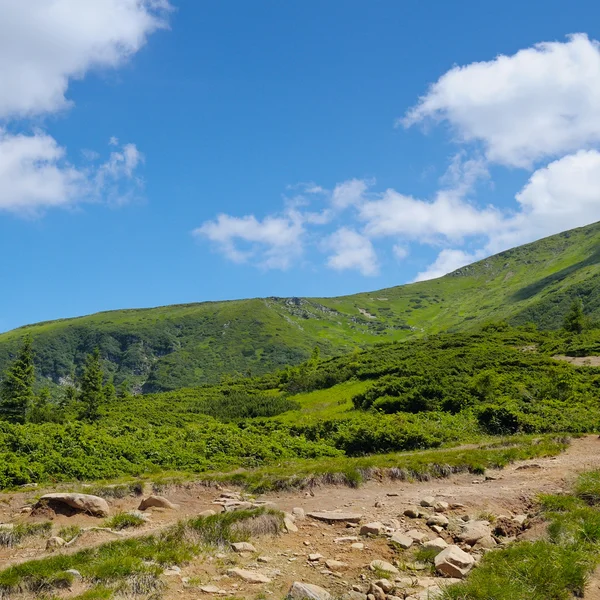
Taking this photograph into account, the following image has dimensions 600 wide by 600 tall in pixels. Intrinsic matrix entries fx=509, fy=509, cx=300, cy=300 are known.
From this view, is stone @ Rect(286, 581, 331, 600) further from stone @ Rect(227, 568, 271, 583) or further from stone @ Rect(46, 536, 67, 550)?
stone @ Rect(46, 536, 67, 550)

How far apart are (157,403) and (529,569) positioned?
6609 cm

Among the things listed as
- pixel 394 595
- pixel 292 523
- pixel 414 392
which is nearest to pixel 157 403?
pixel 414 392

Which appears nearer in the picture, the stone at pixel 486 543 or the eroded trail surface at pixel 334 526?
the eroded trail surface at pixel 334 526

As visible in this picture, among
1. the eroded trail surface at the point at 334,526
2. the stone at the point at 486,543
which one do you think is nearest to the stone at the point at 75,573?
the eroded trail surface at the point at 334,526

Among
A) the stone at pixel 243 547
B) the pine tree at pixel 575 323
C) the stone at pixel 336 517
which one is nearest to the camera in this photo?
the stone at pixel 243 547

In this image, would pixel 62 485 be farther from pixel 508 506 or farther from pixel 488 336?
pixel 488 336

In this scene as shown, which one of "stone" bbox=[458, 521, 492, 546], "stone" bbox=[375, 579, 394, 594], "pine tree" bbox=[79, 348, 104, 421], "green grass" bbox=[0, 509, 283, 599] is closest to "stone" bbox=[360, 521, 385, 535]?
"stone" bbox=[458, 521, 492, 546]

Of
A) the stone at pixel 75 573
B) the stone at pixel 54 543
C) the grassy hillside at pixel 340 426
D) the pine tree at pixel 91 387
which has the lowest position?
the grassy hillside at pixel 340 426

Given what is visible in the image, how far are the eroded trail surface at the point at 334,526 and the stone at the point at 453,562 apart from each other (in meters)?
0.27

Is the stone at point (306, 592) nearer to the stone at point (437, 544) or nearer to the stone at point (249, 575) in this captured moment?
the stone at point (249, 575)

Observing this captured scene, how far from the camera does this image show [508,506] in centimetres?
1360

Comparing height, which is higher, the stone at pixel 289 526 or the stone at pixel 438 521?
the stone at pixel 289 526

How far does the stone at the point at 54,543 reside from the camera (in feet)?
37.7

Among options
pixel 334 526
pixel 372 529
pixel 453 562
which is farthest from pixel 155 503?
pixel 453 562
